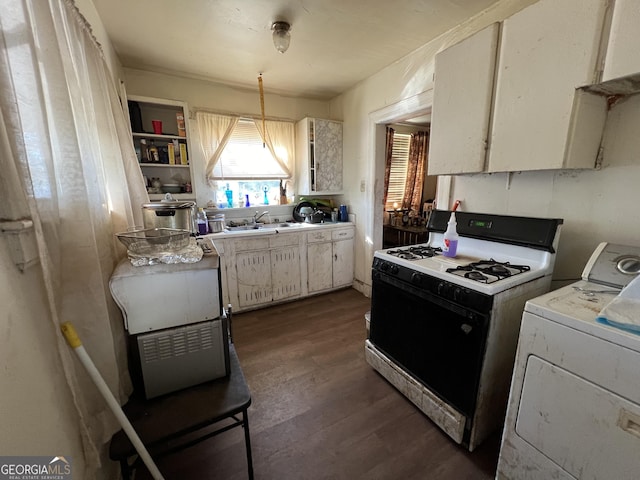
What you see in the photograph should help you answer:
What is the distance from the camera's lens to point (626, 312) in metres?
0.85

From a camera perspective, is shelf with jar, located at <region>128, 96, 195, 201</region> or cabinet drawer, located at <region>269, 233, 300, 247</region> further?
cabinet drawer, located at <region>269, 233, 300, 247</region>

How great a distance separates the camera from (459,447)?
1412 mm

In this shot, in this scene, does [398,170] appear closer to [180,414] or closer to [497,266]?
[497,266]

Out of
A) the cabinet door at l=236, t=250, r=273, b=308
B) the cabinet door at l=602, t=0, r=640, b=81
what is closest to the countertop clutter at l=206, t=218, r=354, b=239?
the cabinet door at l=236, t=250, r=273, b=308

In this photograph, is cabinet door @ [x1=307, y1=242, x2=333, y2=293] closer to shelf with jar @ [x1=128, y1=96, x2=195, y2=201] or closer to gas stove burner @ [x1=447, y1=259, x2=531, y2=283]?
shelf with jar @ [x1=128, y1=96, x2=195, y2=201]

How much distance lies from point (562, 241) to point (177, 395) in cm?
219

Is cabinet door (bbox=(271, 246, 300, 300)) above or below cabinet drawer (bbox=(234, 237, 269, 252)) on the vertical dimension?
below

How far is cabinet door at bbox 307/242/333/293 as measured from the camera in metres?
3.14

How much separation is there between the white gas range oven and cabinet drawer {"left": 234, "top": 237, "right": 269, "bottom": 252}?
4.66 ft

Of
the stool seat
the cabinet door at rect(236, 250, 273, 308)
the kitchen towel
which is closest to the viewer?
the kitchen towel

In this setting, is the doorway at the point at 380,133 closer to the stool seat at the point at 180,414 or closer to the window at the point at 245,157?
the window at the point at 245,157

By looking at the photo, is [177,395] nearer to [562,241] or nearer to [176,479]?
[176,479]

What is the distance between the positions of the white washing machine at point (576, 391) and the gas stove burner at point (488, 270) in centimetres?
24

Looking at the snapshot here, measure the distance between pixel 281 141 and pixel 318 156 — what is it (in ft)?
1.77
